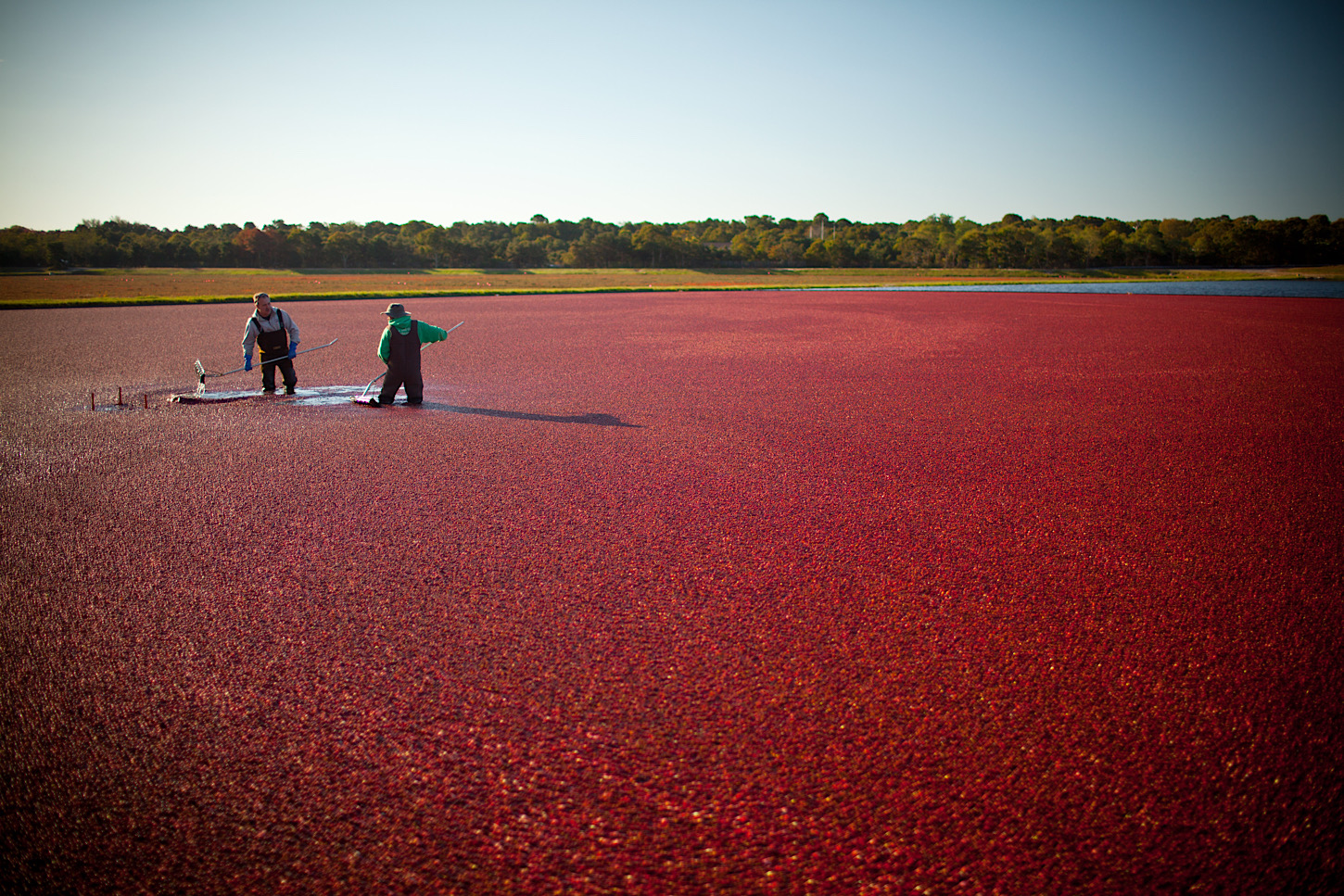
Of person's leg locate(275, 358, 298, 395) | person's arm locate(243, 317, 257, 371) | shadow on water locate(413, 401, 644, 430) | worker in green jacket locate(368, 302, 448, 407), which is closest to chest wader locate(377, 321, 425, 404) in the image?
worker in green jacket locate(368, 302, 448, 407)

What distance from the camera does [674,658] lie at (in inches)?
160

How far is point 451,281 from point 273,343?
6635cm

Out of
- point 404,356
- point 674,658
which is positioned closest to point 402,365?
point 404,356

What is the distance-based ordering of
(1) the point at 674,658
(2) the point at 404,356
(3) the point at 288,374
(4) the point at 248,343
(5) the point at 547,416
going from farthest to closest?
(3) the point at 288,374 → (4) the point at 248,343 → (2) the point at 404,356 → (5) the point at 547,416 → (1) the point at 674,658

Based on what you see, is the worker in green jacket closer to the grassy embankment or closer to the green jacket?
the green jacket

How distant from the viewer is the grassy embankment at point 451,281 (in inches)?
1731

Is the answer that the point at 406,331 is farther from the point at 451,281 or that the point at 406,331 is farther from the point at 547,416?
the point at 451,281

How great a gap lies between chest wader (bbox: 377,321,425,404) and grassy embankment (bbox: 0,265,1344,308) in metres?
31.7

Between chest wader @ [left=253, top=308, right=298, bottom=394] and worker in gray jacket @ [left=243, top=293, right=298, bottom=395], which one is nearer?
worker in gray jacket @ [left=243, top=293, right=298, bottom=395]

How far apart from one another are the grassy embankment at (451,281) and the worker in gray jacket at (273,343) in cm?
2937

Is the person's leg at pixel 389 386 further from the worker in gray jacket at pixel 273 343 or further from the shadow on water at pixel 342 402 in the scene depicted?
the worker in gray jacket at pixel 273 343

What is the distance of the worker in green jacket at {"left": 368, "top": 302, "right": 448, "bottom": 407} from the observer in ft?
36.3

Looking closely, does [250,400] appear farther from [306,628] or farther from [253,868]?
[253,868]

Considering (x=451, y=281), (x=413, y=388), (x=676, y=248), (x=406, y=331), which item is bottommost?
(x=413, y=388)
